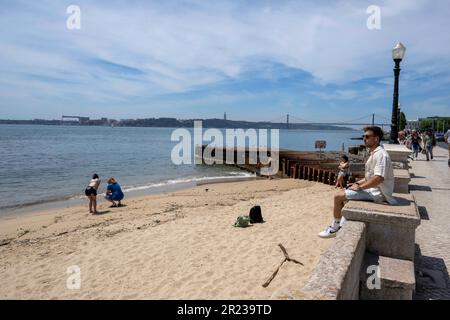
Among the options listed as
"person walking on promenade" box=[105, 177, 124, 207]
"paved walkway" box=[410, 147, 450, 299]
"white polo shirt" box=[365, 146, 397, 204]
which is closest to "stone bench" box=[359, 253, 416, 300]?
"paved walkway" box=[410, 147, 450, 299]

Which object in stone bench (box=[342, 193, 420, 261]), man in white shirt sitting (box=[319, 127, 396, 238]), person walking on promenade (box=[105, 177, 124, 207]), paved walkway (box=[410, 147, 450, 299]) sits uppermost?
man in white shirt sitting (box=[319, 127, 396, 238])

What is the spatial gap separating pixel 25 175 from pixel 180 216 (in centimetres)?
2294

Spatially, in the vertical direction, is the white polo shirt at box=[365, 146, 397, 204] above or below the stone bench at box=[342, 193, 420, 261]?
above

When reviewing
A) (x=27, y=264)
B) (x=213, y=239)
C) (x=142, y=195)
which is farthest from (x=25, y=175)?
(x=213, y=239)

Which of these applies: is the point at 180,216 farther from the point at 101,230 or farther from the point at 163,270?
the point at 163,270

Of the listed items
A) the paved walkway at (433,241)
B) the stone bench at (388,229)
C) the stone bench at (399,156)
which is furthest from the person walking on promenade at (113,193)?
the stone bench at (388,229)

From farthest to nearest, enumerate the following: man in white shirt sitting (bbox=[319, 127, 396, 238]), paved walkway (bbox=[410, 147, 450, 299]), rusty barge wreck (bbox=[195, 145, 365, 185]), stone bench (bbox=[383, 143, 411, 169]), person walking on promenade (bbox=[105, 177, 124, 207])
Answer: rusty barge wreck (bbox=[195, 145, 365, 185]) < person walking on promenade (bbox=[105, 177, 124, 207]) < stone bench (bbox=[383, 143, 411, 169]) < man in white shirt sitting (bbox=[319, 127, 396, 238]) < paved walkway (bbox=[410, 147, 450, 299])

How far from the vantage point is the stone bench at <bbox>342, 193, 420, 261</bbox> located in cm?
393

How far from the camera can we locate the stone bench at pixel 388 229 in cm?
393

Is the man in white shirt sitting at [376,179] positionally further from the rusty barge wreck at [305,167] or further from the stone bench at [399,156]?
the rusty barge wreck at [305,167]

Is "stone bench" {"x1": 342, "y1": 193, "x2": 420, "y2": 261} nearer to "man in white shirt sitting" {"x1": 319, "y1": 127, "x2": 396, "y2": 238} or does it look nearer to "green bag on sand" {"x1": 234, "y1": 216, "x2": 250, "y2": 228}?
"man in white shirt sitting" {"x1": 319, "y1": 127, "x2": 396, "y2": 238}

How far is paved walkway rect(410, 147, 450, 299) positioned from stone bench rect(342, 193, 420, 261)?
23.6 inches

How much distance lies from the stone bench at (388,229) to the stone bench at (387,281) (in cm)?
20
